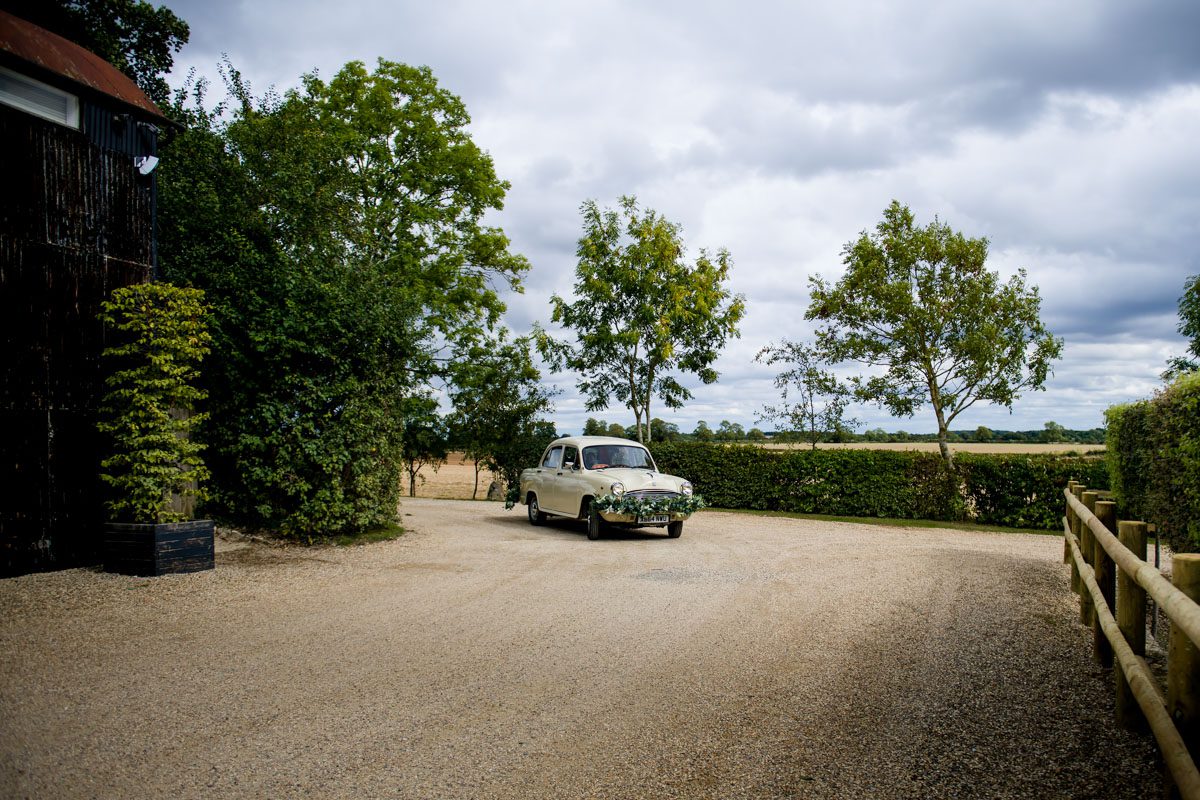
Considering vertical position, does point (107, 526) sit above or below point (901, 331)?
below

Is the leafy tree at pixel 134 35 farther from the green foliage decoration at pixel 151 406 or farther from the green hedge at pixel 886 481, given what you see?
the green hedge at pixel 886 481

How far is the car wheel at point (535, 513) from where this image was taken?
15328 millimetres

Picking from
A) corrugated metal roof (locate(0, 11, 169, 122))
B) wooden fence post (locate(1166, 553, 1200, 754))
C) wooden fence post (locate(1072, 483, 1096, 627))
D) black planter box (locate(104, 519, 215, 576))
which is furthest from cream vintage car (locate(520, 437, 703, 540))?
wooden fence post (locate(1166, 553, 1200, 754))

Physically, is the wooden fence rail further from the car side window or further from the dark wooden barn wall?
the dark wooden barn wall

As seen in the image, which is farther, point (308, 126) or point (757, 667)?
point (308, 126)

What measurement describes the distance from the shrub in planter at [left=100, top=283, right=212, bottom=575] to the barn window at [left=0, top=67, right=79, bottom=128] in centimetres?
281

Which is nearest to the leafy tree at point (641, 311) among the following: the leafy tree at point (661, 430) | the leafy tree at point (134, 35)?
the leafy tree at point (661, 430)

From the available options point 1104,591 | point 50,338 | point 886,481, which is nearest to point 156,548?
point 50,338

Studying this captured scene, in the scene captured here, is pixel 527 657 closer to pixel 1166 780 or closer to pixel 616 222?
pixel 1166 780

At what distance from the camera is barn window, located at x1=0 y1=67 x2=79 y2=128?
30.2ft

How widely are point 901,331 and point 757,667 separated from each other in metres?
18.2

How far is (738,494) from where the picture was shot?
19734 mm

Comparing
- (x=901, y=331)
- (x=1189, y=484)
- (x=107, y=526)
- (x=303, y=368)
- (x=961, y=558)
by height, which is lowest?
(x=961, y=558)

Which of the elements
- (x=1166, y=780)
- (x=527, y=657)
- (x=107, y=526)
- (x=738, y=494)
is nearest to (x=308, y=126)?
(x=107, y=526)
